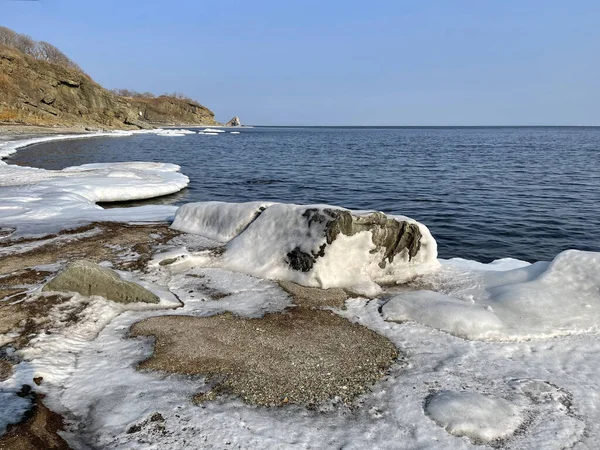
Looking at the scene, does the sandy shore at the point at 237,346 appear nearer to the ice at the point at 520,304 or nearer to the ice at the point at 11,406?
the ice at the point at 11,406

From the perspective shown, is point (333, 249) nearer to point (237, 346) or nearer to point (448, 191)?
point (237, 346)

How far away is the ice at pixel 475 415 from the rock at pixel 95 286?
185 inches

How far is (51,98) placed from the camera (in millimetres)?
64938

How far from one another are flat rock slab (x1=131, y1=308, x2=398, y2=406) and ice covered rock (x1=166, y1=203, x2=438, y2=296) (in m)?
1.51

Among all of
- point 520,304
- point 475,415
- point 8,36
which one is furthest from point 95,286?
point 8,36

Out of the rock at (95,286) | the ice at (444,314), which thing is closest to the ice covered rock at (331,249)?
the ice at (444,314)

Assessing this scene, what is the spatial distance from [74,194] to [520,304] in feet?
51.1

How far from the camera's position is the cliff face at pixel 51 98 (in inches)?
2306

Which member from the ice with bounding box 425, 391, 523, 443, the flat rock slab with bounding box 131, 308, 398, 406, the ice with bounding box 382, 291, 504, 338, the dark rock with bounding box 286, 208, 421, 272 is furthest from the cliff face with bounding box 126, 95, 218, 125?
the ice with bounding box 425, 391, 523, 443

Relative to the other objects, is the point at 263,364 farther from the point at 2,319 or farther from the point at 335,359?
the point at 2,319

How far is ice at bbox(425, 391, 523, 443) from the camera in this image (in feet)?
13.5

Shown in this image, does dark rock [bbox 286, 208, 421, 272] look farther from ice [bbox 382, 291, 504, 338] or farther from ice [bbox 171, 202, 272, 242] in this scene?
ice [bbox 171, 202, 272, 242]

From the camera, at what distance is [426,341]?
600cm

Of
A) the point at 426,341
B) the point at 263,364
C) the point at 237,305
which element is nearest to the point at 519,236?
the point at 426,341
